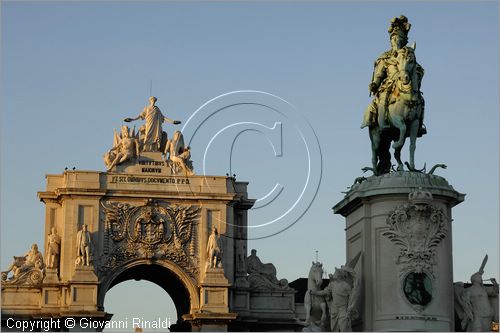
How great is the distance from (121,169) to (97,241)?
184 inches

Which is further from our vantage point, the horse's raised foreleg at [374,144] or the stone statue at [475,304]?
the horse's raised foreleg at [374,144]

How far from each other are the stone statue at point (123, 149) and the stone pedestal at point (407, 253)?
189 ft

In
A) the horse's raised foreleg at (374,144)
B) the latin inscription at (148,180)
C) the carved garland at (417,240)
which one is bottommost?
the carved garland at (417,240)

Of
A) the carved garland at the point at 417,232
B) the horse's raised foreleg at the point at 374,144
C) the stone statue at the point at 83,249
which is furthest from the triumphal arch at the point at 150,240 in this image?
the carved garland at the point at 417,232

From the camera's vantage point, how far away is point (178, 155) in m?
83.7

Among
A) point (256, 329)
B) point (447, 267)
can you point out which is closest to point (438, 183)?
point (447, 267)

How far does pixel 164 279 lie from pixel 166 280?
0.95ft

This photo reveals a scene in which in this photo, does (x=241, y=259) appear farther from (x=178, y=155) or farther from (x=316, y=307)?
(x=316, y=307)

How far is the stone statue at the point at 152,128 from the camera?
277ft

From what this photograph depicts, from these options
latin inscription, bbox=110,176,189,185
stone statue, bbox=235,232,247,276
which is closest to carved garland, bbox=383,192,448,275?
latin inscription, bbox=110,176,189,185

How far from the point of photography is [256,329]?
82.8m

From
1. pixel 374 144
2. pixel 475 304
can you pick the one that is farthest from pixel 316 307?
pixel 374 144

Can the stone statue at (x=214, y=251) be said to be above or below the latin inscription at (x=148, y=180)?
below

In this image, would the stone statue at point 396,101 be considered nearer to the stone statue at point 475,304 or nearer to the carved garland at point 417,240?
the carved garland at point 417,240
